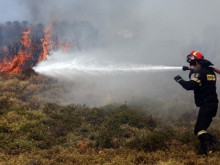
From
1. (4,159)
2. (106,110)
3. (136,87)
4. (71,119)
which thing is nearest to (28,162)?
(4,159)

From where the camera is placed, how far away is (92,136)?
9219 mm

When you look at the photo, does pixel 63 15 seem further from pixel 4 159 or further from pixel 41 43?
pixel 4 159

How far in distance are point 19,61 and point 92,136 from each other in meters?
15.6

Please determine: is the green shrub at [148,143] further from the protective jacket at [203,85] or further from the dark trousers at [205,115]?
the protective jacket at [203,85]

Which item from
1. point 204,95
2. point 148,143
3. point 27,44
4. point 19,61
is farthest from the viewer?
point 27,44

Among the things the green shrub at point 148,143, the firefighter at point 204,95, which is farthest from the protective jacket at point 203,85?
the green shrub at point 148,143

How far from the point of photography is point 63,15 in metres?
39.0

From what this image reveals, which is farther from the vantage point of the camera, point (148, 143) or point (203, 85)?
point (148, 143)

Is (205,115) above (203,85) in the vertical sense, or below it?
below

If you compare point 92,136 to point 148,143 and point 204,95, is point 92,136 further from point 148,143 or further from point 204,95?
point 204,95

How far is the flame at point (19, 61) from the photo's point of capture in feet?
70.5

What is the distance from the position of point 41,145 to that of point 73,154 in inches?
51.5

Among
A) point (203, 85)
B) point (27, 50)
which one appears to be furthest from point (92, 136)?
point (27, 50)

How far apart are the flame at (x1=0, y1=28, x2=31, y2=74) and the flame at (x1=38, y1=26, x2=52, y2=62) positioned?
4.17 ft
